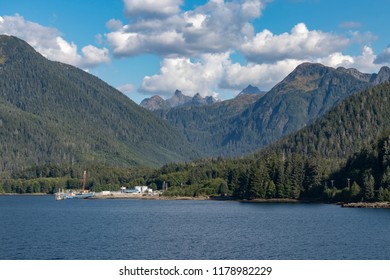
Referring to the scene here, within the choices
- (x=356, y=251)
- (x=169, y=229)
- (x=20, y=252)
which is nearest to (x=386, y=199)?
(x=169, y=229)

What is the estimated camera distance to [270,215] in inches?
6821

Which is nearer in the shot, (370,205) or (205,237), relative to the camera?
(205,237)

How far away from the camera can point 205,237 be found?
11862 centimetres

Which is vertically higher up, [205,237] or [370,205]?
[370,205]

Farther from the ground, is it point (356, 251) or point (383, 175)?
point (383, 175)

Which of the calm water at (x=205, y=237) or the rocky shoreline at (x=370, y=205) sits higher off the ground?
the rocky shoreline at (x=370, y=205)

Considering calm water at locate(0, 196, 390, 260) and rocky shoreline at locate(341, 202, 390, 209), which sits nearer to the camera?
calm water at locate(0, 196, 390, 260)

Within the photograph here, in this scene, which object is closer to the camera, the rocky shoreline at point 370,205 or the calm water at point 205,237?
the calm water at point 205,237

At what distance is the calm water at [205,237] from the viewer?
321 ft

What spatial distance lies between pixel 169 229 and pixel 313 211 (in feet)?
204

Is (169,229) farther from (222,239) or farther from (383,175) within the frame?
(383,175)

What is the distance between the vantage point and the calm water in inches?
3848

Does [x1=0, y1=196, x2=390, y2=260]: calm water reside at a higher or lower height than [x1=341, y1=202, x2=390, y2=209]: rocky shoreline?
lower
